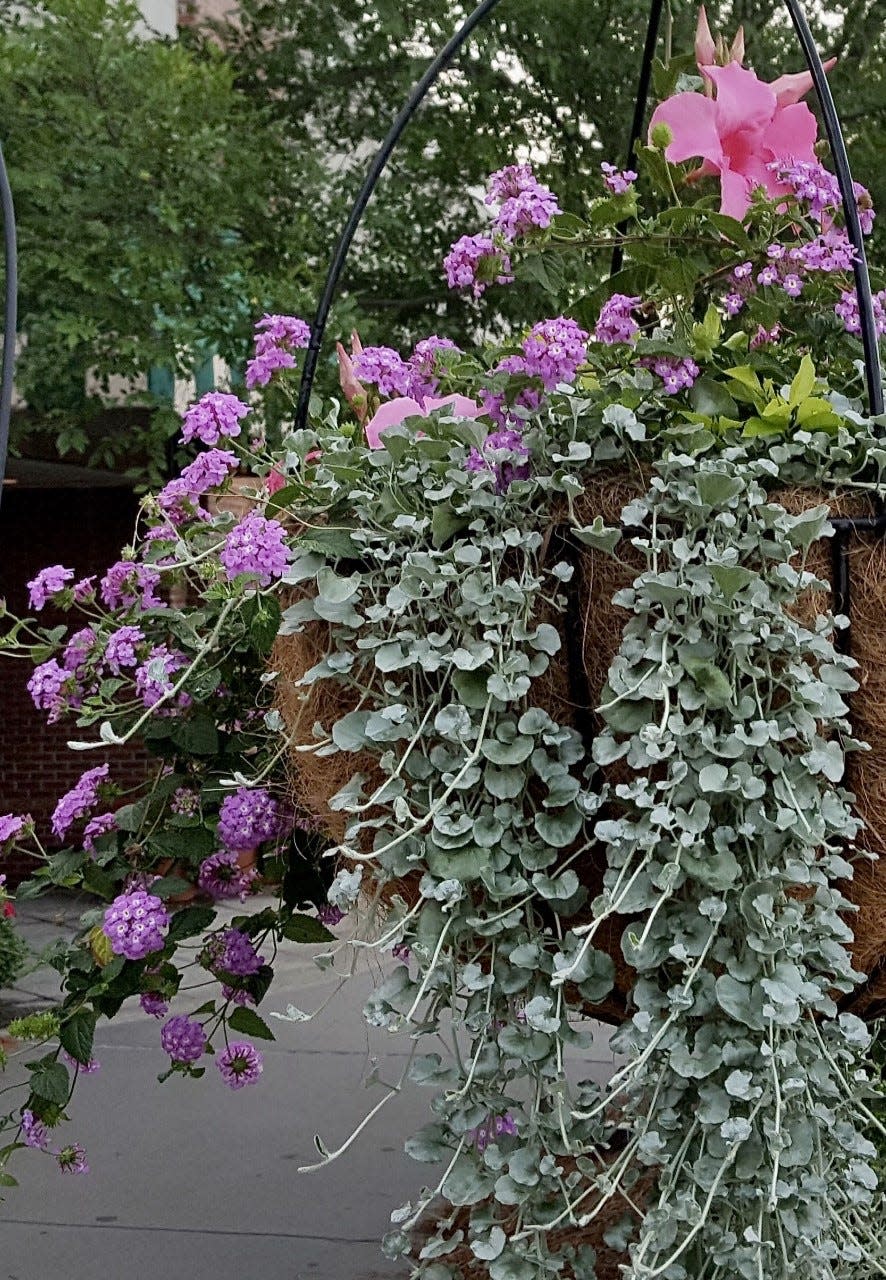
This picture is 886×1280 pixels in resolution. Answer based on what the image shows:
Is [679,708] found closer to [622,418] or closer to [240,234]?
[622,418]

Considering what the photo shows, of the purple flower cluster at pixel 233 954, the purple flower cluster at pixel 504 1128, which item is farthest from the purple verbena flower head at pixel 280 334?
the purple flower cluster at pixel 504 1128

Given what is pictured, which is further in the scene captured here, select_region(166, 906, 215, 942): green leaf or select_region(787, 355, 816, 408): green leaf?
select_region(166, 906, 215, 942): green leaf

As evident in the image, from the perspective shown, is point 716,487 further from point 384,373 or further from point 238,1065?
point 238,1065

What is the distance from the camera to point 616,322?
1405 millimetres

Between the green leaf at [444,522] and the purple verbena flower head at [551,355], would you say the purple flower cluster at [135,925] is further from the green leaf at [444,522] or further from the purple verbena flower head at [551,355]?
the purple verbena flower head at [551,355]

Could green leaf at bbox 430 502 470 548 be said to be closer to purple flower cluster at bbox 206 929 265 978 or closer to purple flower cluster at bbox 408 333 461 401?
purple flower cluster at bbox 408 333 461 401

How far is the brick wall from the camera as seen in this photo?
9.40 metres

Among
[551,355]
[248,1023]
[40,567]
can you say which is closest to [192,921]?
[248,1023]

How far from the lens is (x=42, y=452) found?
8469mm

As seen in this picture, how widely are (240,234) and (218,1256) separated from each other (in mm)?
4888

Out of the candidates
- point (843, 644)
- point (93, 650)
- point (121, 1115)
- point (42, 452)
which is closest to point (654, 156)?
point (843, 644)

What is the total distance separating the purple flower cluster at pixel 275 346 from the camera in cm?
172

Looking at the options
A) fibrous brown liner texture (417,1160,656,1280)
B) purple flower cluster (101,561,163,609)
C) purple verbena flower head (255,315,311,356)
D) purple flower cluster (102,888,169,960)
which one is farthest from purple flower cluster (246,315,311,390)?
fibrous brown liner texture (417,1160,656,1280)

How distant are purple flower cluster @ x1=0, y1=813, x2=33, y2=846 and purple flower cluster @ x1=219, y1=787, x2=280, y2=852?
30 cm
